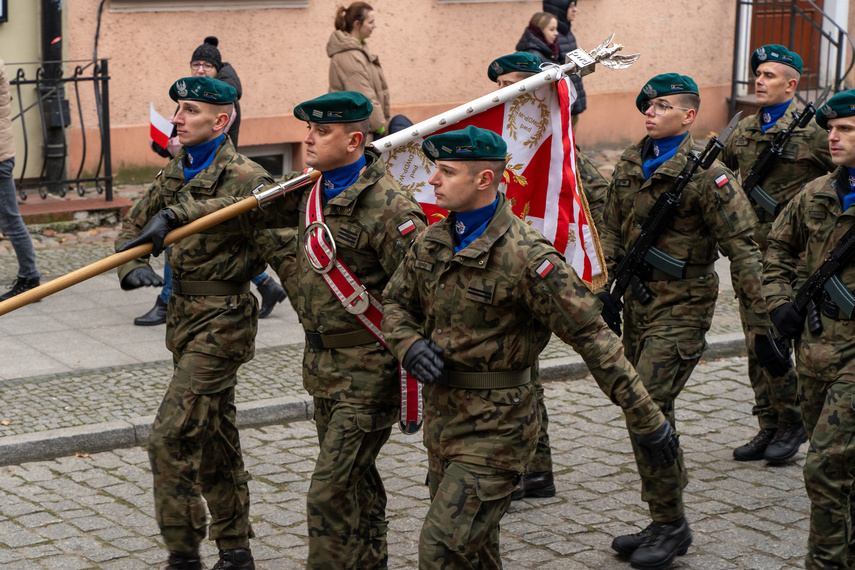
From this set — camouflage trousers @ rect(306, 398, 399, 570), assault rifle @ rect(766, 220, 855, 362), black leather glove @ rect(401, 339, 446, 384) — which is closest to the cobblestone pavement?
camouflage trousers @ rect(306, 398, 399, 570)

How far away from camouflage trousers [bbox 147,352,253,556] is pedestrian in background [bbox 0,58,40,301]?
4698 mm

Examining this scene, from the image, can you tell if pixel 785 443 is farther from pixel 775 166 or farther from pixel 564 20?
pixel 564 20

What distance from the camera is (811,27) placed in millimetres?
18172

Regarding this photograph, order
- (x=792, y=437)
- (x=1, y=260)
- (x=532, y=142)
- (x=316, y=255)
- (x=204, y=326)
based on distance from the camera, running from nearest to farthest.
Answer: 1. (x=316, y=255)
2. (x=204, y=326)
3. (x=532, y=142)
4. (x=792, y=437)
5. (x=1, y=260)

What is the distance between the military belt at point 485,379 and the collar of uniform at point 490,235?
16.7 inches

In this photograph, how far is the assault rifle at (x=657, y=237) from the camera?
19.6 feet

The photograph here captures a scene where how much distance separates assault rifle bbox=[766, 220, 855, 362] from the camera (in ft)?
16.3

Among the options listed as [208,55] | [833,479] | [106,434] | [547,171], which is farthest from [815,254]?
[208,55]

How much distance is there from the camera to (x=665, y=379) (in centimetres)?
597

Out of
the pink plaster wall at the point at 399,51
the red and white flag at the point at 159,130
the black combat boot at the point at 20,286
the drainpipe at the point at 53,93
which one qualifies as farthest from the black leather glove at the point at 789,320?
the pink plaster wall at the point at 399,51

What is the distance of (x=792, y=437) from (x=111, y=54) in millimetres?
8450

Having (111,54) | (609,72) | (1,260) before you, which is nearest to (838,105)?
(1,260)

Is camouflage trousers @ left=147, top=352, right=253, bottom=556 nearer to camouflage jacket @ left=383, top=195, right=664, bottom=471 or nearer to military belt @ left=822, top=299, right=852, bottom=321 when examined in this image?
camouflage jacket @ left=383, top=195, right=664, bottom=471

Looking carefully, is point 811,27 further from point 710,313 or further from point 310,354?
point 310,354
